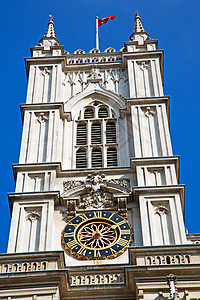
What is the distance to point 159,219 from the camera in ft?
95.6

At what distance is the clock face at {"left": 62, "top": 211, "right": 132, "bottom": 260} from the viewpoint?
27.9 m

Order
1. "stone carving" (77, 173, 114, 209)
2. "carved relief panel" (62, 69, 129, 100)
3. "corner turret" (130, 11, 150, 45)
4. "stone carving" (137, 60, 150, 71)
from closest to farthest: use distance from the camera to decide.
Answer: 1. "stone carving" (77, 173, 114, 209)
2. "carved relief panel" (62, 69, 129, 100)
3. "stone carving" (137, 60, 150, 71)
4. "corner turret" (130, 11, 150, 45)

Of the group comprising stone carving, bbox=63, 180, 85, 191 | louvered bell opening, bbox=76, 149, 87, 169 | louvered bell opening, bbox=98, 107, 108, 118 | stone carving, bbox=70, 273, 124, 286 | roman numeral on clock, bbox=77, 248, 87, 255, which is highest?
louvered bell opening, bbox=98, 107, 108, 118

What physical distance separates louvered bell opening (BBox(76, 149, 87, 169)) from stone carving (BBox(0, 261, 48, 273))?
861 cm

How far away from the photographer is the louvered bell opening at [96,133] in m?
35.5

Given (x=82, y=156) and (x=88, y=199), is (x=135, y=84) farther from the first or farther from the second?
(x=88, y=199)

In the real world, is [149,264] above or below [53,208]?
below

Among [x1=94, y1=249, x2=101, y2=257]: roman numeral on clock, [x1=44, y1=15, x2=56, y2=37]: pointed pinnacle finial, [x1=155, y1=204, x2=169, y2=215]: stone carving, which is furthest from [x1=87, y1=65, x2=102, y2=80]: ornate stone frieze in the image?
[x1=94, y1=249, x2=101, y2=257]: roman numeral on clock

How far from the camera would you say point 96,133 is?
118ft

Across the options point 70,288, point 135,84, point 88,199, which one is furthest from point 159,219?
point 135,84

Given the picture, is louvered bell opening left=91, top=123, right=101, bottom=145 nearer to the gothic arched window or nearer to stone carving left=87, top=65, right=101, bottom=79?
the gothic arched window

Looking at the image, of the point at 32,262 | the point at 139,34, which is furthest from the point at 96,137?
the point at 32,262

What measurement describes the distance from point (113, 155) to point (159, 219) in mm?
5905

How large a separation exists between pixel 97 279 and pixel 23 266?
8.62ft
